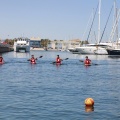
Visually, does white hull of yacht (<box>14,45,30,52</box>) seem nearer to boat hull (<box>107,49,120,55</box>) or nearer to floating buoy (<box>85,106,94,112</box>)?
boat hull (<box>107,49,120,55</box>)

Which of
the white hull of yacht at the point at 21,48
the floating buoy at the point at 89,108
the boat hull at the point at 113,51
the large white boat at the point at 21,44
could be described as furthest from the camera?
the white hull of yacht at the point at 21,48

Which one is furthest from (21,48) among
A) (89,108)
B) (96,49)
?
(89,108)

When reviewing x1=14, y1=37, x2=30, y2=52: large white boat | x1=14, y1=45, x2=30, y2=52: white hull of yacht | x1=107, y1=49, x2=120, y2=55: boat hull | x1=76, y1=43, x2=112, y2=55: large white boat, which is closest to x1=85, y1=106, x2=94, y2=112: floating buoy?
x1=107, y1=49, x2=120, y2=55: boat hull

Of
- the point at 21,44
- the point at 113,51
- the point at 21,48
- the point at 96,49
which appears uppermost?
the point at 21,44

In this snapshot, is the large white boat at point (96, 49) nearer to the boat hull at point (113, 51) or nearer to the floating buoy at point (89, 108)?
the boat hull at point (113, 51)

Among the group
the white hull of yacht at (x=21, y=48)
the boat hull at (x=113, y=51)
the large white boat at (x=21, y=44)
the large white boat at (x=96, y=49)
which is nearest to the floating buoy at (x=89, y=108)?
the boat hull at (x=113, y=51)

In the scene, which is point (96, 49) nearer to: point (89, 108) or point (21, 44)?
point (21, 44)

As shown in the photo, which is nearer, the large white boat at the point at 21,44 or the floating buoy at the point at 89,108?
the floating buoy at the point at 89,108

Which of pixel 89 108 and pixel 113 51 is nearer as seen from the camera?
pixel 89 108

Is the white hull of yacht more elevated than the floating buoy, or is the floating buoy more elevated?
the floating buoy

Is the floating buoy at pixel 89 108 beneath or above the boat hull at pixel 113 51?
above

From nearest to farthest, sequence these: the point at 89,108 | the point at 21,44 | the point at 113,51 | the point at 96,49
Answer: the point at 89,108
the point at 113,51
the point at 96,49
the point at 21,44

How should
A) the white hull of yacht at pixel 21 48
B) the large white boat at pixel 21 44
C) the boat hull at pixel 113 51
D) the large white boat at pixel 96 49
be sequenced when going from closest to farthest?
1. the boat hull at pixel 113 51
2. the large white boat at pixel 96 49
3. the large white boat at pixel 21 44
4. the white hull of yacht at pixel 21 48

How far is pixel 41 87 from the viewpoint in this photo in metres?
33.1
